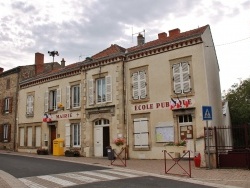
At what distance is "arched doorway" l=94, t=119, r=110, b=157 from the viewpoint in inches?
729

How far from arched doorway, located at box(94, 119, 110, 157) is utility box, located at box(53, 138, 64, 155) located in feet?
10.0

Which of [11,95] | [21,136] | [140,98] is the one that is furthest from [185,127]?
[11,95]

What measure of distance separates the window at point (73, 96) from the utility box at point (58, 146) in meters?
2.45

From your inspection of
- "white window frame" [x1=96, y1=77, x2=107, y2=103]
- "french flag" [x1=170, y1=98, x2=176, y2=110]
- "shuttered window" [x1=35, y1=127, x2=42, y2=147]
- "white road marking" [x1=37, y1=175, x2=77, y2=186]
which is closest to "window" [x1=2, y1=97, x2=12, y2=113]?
"shuttered window" [x1=35, y1=127, x2=42, y2=147]

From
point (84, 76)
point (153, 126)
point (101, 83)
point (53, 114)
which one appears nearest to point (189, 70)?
point (153, 126)

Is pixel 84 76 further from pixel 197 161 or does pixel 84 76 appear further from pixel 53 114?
pixel 197 161

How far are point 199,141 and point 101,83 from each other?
8.67 metres

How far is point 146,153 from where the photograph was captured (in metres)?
16.3

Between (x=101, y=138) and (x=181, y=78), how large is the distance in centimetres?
658

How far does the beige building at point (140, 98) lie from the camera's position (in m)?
15.1

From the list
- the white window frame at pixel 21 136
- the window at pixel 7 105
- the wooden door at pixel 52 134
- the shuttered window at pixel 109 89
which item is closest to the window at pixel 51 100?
the wooden door at pixel 52 134

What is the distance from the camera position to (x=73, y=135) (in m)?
20.3

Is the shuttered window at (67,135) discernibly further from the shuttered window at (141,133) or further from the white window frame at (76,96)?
the shuttered window at (141,133)

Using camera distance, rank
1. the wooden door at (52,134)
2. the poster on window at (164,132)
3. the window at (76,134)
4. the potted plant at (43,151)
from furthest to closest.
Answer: the wooden door at (52,134) < the potted plant at (43,151) < the window at (76,134) < the poster on window at (164,132)
